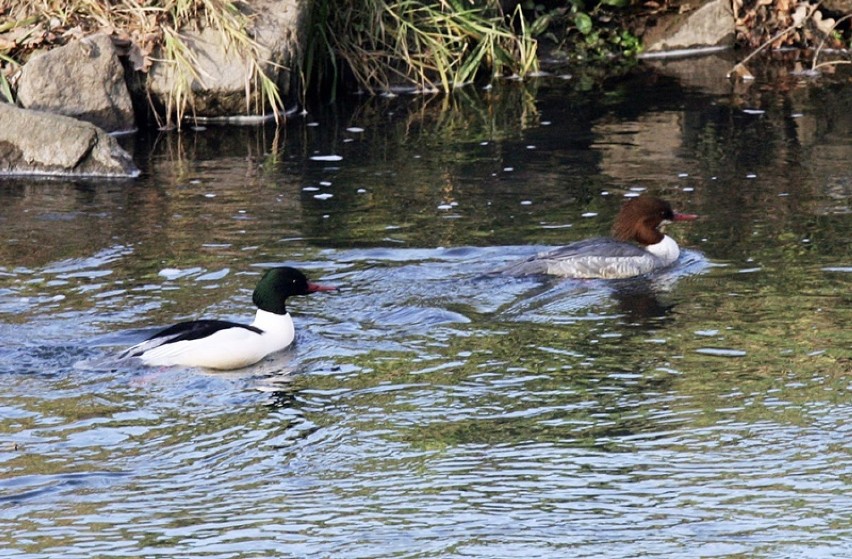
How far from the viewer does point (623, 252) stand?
1044 cm

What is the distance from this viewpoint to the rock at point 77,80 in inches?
573

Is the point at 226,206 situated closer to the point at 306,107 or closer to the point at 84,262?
the point at 84,262

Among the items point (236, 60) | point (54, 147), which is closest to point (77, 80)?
point (54, 147)

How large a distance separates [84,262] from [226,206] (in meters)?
1.92

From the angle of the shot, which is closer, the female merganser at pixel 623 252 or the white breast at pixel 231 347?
the white breast at pixel 231 347

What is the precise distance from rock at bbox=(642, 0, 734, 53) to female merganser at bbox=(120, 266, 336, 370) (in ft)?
34.7

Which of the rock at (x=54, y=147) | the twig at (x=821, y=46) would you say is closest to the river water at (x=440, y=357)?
the rock at (x=54, y=147)

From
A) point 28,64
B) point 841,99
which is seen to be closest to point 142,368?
point 28,64

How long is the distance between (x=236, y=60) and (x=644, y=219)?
5.82m

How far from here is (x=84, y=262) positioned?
1073 centimetres

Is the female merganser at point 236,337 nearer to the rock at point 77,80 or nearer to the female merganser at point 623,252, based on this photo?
the female merganser at point 623,252

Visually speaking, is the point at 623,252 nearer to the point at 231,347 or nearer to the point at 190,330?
the point at 231,347

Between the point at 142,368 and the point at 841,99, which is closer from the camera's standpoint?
the point at 142,368

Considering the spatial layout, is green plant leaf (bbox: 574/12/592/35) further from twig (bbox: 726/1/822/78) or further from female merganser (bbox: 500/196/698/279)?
female merganser (bbox: 500/196/698/279)
